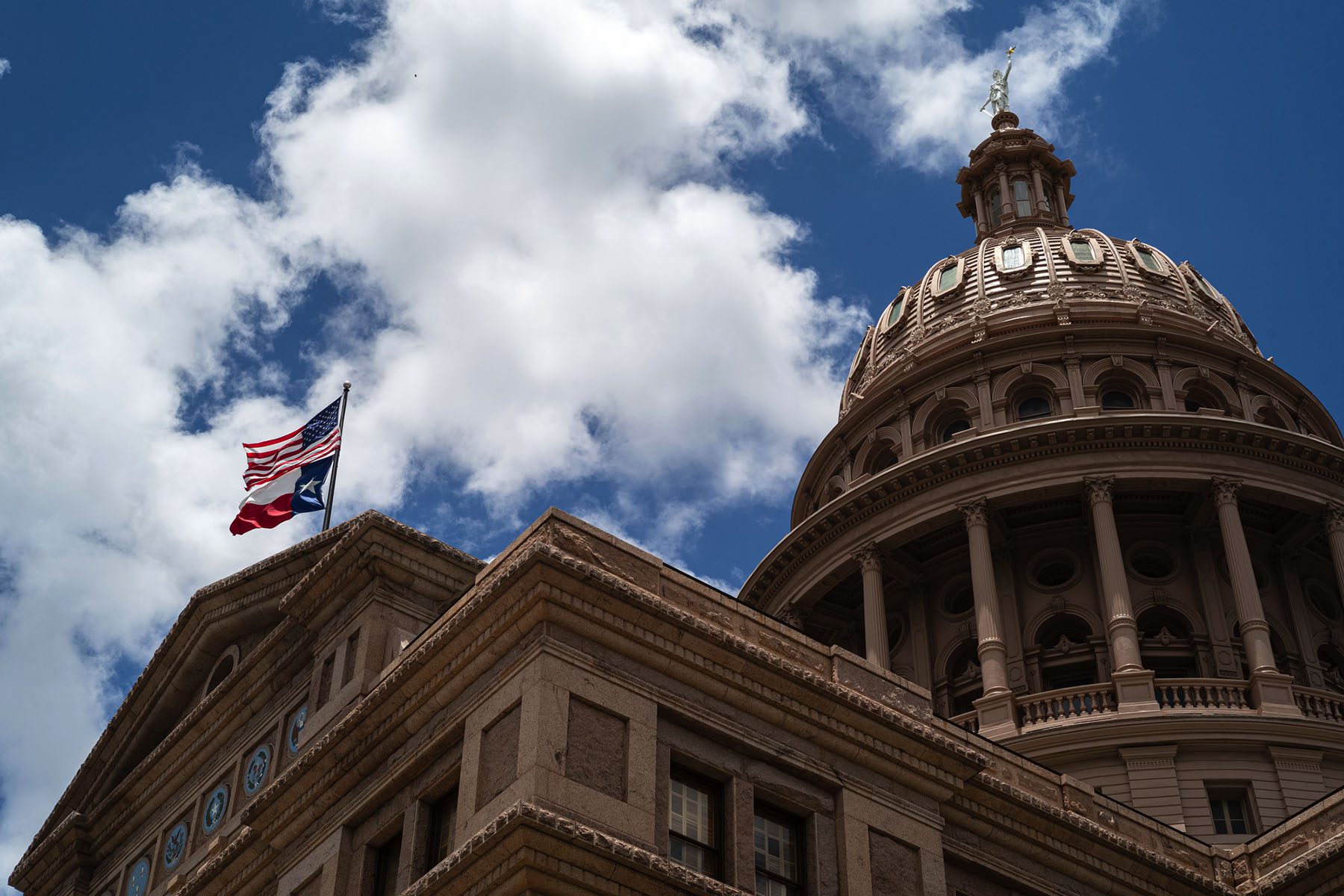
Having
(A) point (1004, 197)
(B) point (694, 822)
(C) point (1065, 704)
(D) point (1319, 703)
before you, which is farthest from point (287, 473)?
(A) point (1004, 197)

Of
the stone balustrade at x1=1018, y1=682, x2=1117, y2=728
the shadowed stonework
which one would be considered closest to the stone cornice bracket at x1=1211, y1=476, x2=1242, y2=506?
the stone balustrade at x1=1018, y1=682, x2=1117, y2=728

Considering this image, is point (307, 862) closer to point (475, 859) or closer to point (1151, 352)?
point (475, 859)

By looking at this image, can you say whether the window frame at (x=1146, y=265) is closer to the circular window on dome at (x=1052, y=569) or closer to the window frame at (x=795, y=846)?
the circular window on dome at (x=1052, y=569)

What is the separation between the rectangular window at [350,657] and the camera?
25.5 m

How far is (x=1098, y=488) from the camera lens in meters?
51.8

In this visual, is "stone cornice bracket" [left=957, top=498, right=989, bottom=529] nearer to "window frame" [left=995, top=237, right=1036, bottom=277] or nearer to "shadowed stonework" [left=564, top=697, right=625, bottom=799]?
"window frame" [left=995, top=237, right=1036, bottom=277]

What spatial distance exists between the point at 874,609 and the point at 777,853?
32032mm

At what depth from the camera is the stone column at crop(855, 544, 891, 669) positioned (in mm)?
52500

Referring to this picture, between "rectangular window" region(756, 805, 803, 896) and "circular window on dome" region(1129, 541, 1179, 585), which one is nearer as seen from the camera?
"rectangular window" region(756, 805, 803, 896)

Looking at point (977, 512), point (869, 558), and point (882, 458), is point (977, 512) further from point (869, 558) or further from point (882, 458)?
point (882, 458)

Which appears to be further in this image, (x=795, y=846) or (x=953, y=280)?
(x=953, y=280)

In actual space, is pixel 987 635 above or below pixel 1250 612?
above

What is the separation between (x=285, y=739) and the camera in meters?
27.6

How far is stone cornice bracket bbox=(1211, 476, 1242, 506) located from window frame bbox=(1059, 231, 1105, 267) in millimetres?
14074
